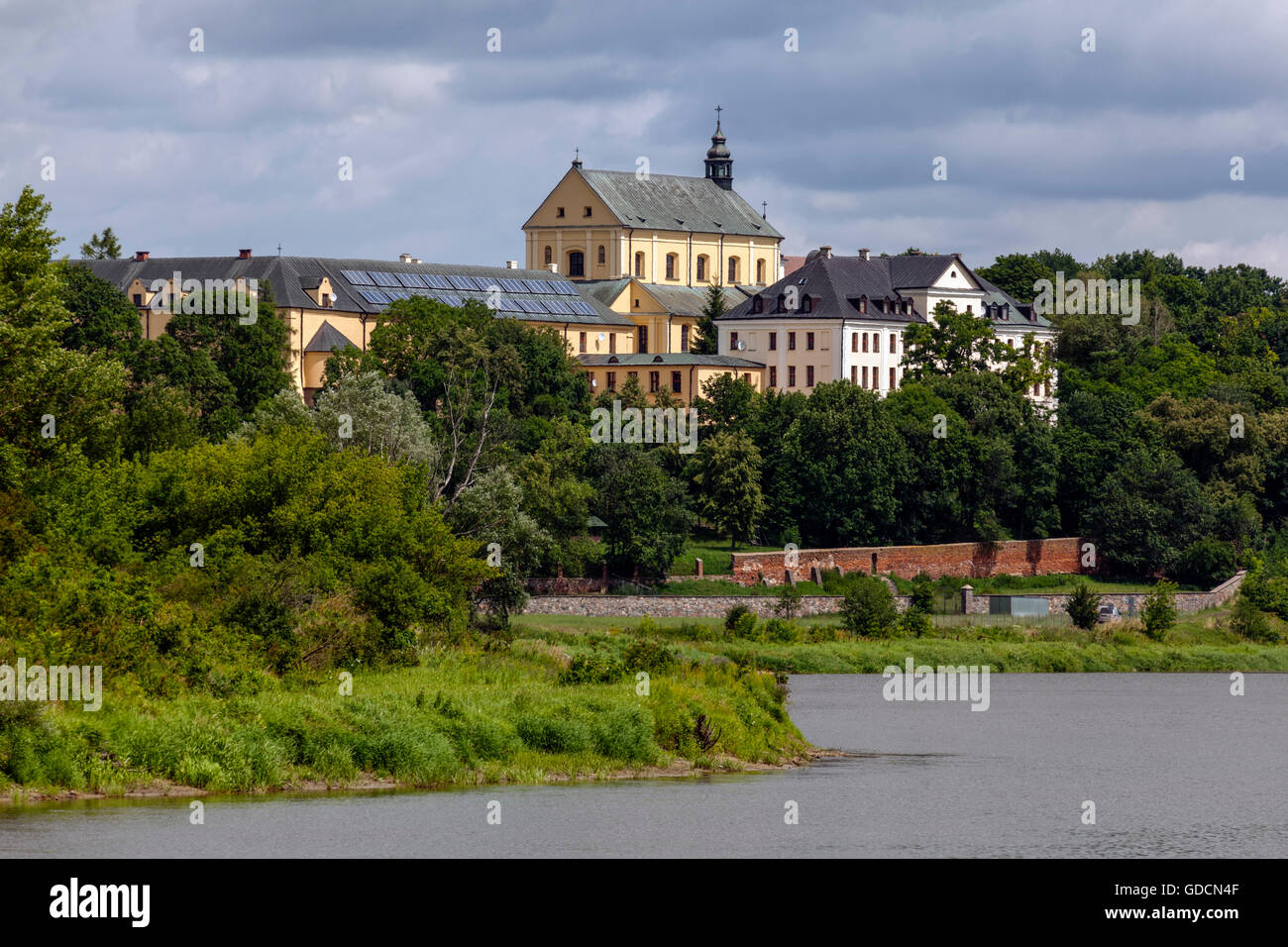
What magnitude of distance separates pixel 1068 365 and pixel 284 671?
90202mm

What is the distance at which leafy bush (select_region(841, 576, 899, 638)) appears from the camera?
73312 millimetres

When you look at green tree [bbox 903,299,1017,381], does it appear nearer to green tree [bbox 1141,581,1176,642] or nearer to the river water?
green tree [bbox 1141,581,1176,642]

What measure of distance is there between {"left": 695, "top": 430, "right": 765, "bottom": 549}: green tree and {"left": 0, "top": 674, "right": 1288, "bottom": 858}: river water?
41119 millimetres

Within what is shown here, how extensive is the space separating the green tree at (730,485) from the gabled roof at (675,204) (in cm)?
5390

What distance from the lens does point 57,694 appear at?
3294 cm

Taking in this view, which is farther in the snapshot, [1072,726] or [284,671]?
[1072,726]

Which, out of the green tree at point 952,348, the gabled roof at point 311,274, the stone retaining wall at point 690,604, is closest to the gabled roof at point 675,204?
the gabled roof at point 311,274

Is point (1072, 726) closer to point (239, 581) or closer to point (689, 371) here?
point (239, 581)

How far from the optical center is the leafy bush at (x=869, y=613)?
241 ft

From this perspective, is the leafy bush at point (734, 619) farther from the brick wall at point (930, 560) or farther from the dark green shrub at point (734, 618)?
the brick wall at point (930, 560)

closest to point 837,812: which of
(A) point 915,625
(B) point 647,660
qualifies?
(B) point 647,660

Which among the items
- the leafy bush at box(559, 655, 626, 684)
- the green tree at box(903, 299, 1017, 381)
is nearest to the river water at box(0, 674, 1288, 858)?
the leafy bush at box(559, 655, 626, 684)

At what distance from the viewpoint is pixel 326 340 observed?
11388 cm
